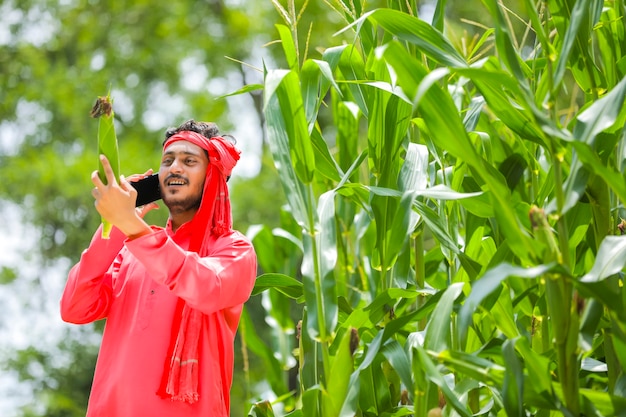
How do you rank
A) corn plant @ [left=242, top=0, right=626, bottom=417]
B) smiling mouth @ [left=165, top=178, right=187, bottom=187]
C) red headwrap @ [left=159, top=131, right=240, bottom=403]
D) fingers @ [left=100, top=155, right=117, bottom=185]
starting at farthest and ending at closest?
smiling mouth @ [left=165, top=178, right=187, bottom=187]
red headwrap @ [left=159, top=131, right=240, bottom=403]
fingers @ [left=100, top=155, right=117, bottom=185]
corn plant @ [left=242, top=0, right=626, bottom=417]

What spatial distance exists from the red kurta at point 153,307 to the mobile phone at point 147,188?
0.12m

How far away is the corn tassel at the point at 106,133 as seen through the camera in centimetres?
137

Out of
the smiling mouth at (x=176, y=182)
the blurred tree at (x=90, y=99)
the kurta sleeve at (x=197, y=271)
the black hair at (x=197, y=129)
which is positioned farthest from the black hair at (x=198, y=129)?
the blurred tree at (x=90, y=99)

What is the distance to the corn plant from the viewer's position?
1.29 metres

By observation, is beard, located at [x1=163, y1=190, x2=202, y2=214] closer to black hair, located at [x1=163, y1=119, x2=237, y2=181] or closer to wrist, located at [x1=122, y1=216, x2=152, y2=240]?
black hair, located at [x1=163, y1=119, x2=237, y2=181]

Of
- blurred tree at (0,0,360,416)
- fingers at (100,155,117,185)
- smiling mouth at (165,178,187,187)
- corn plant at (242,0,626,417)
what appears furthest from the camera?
blurred tree at (0,0,360,416)

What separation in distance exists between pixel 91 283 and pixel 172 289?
0.21 m

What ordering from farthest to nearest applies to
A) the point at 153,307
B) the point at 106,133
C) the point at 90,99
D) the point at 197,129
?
the point at 90,99, the point at 197,129, the point at 153,307, the point at 106,133

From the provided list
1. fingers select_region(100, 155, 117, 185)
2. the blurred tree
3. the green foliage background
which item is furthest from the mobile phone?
the blurred tree

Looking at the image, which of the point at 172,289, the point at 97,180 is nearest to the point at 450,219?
the point at 172,289

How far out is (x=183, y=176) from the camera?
5.46ft

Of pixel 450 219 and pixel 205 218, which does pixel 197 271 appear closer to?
pixel 205 218

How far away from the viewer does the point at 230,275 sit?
1.54m

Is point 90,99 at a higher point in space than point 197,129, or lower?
higher
